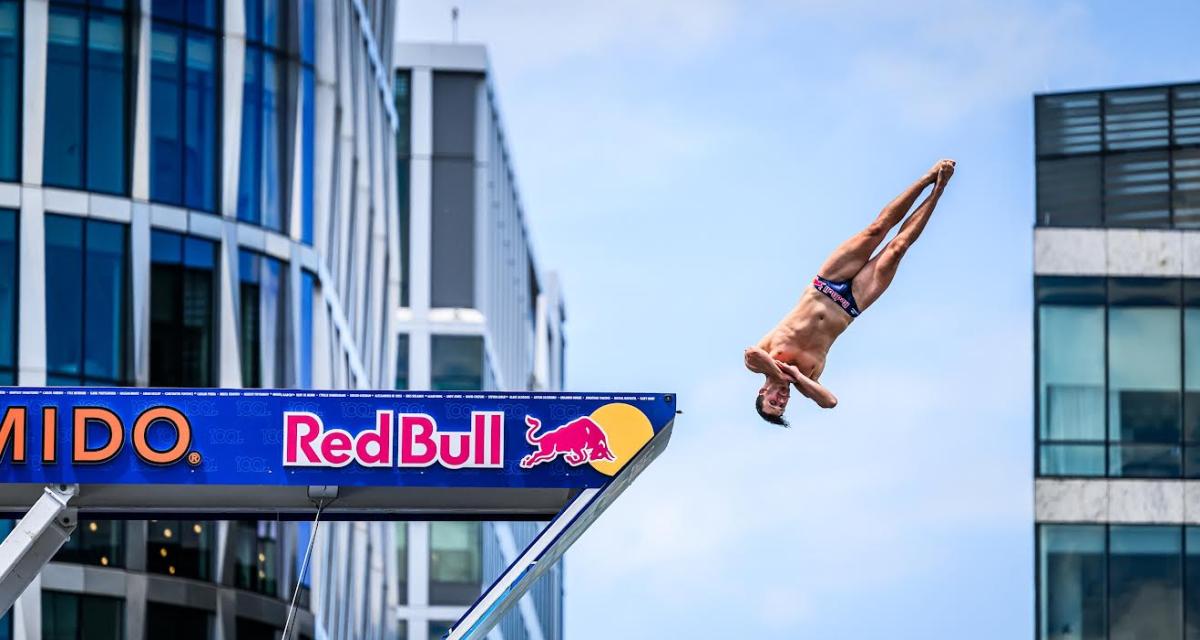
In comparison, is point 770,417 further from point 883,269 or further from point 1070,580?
point 1070,580

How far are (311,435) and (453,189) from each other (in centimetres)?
6273

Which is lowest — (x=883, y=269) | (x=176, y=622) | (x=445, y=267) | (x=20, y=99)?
(x=176, y=622)

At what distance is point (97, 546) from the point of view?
4303 cm

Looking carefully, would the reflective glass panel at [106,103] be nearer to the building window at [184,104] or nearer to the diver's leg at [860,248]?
the building window at [184,104]

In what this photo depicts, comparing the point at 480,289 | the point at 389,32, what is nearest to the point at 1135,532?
the point at 389,32

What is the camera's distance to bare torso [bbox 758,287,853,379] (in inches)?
901

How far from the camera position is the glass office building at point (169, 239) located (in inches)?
1706

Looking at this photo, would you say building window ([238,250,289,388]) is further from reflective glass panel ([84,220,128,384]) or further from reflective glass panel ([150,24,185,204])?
reflective glass panel ([84,220,128,384])

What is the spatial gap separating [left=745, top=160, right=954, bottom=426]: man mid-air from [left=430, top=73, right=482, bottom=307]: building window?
6247 centimetres

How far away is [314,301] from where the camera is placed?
50.9 metres

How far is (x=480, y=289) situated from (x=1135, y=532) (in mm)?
40884

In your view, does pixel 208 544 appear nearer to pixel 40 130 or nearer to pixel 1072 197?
pixel 40 130

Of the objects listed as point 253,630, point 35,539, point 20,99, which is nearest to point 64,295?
point 20,99

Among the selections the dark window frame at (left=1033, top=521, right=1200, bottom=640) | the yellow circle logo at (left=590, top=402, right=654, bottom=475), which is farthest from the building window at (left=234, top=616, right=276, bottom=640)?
the yellow circle logo at (left=590, top=402, right=654, bottom=475)
